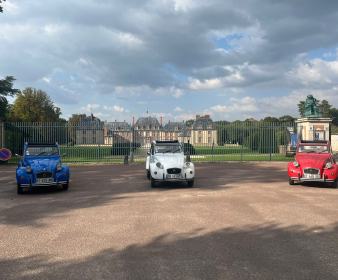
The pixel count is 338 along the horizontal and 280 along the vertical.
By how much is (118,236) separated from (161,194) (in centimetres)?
451

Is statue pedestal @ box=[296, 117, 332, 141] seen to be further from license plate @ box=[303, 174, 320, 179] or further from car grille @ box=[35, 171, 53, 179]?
car grille @ box=[35, 171, 53, 179]

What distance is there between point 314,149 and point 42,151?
430 inches

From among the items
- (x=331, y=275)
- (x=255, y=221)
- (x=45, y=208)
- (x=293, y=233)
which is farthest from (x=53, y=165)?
(x=331, y=275)

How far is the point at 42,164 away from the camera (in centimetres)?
1058

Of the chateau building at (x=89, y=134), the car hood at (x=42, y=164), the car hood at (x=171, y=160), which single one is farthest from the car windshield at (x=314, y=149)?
the chateau building at (x=89, y=134)

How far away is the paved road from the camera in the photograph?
4.23 metres

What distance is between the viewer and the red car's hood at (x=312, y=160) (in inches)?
454

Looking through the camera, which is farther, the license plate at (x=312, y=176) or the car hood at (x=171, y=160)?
the car hood at (x=171, y=160)

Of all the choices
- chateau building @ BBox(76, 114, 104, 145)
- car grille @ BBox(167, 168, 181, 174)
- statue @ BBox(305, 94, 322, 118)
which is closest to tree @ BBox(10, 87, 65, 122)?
chateau building @ BBox(76, 114, 104, 145)

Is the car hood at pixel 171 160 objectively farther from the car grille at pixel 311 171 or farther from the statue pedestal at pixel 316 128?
the statue pedestal at pixel 316 128

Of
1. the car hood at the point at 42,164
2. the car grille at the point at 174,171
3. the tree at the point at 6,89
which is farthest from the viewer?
the tree at the point at 6,89

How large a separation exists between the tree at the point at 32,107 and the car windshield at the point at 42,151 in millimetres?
46042

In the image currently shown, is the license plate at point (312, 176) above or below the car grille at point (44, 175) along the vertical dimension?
below

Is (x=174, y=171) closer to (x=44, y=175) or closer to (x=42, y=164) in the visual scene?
(x=44, y=175)
